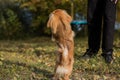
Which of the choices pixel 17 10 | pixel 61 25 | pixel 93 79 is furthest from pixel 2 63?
pixel 17 10

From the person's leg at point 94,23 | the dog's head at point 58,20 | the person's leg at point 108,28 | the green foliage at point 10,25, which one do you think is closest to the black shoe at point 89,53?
the person's leg at point 94,23

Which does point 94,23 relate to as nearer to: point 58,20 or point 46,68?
point 46,68

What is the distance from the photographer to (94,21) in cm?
784

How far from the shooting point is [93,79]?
6.90 m

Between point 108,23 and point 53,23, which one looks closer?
point 53,23

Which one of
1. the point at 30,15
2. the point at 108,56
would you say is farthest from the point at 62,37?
the point at 30,15

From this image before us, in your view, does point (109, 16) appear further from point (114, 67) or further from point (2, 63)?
point (2, 63)

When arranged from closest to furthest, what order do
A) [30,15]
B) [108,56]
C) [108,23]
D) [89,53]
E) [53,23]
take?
[53,23], [108,23], [108,56], [89,53], [30,15]

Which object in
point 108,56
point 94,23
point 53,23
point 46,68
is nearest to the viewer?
point 53,23

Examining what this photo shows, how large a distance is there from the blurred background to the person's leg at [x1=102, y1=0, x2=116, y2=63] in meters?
6.09

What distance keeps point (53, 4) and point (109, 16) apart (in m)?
6.79

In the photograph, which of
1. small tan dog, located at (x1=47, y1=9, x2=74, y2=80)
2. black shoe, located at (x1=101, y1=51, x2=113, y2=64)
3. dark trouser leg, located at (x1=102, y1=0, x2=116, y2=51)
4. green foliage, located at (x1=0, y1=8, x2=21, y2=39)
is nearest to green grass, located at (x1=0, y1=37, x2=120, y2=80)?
black shoe, located at (x1=101, y1=51, x2=113, y2=64)

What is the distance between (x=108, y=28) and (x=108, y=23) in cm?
9

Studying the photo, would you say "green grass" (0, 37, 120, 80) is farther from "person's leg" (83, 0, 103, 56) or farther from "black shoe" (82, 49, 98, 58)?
"person's leg" (83, 0, 103, 56)
